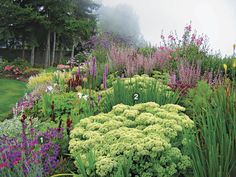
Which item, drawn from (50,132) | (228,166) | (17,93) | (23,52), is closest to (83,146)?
(50,132)

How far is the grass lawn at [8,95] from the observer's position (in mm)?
10522

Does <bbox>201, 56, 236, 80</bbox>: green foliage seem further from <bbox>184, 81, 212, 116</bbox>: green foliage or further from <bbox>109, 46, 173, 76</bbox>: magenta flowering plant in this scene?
<bbox>184, 81, 212, 116</bbox>: green foliage

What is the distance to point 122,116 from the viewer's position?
12.9 ft

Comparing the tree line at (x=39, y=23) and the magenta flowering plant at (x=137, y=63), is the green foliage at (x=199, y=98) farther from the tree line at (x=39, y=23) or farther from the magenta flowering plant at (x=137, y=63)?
the tree line at (x=39, y=23)

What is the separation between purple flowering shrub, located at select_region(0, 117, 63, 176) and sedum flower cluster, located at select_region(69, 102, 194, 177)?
0.33 metres

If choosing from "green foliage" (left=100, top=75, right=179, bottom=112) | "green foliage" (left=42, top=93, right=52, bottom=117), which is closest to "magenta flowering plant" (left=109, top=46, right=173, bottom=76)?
"green foliage" (left=42, top=93, right=52, bottom=117)

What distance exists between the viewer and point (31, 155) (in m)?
3.87

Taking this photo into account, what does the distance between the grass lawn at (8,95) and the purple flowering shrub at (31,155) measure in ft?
16.8

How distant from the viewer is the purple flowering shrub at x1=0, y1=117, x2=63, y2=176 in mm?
3469

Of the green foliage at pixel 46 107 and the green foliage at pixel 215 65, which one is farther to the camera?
the green foliage at pixel 215 65

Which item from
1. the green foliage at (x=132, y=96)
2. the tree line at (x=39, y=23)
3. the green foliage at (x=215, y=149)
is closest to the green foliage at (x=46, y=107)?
the green foliage at (x=132, y=96)

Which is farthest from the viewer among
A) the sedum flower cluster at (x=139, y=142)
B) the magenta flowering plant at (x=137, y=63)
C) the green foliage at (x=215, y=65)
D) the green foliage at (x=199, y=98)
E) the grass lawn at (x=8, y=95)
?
the grass lawn at (x=8, y=95)

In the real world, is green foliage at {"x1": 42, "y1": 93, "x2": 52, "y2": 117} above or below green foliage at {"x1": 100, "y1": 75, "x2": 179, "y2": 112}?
below

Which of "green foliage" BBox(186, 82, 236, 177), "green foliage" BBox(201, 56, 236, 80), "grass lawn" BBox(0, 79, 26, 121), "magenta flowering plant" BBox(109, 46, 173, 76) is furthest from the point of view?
"grass lawn" BBox(0, 79, 26, 121)
